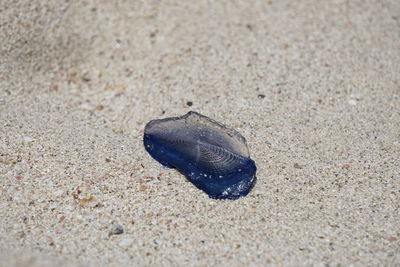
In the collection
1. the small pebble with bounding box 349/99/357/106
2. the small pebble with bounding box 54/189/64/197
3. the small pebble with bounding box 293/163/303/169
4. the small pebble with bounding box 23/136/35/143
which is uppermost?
the small pebble with bounding box 349/99/357/106

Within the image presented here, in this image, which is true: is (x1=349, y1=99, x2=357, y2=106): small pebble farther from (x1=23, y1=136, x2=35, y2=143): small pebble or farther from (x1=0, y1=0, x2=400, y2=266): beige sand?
(x1=23, y1=136, x2=35, y2=143): small pebble

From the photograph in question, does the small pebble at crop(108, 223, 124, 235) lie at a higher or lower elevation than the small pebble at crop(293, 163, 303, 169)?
lower

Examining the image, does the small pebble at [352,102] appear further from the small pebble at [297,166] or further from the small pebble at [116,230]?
the small pebble at [116,230]

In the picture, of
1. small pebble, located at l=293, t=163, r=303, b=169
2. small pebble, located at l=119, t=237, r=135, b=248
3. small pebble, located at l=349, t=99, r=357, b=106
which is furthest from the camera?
small pebble, located at l=349, t=99, r=357, b=106

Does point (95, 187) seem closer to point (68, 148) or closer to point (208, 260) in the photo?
point (68, 148)

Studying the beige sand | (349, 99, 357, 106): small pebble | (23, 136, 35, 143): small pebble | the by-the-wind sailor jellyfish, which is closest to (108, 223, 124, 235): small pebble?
the beige sand

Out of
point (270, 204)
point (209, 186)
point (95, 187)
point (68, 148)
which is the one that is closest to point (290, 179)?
point (270, 204)

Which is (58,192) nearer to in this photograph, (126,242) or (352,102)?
(126,242)
